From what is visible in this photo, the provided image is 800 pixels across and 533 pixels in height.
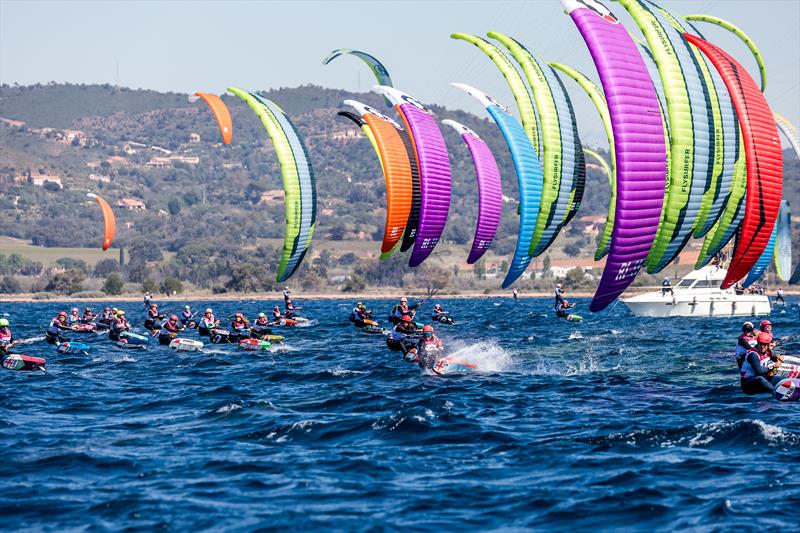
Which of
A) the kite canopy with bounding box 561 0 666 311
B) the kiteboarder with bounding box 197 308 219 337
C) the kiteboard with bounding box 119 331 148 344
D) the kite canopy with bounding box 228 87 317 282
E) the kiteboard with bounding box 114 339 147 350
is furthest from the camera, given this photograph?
the kiteboarder with bounding box 197 308 219 337

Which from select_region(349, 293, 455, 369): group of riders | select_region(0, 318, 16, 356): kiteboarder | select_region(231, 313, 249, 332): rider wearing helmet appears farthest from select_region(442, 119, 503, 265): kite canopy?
select_region(0, 318, 16, 356): kiteboarder

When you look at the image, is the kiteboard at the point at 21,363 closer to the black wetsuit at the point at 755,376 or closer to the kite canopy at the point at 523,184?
Answer: the kite canopy at the point at 523,184

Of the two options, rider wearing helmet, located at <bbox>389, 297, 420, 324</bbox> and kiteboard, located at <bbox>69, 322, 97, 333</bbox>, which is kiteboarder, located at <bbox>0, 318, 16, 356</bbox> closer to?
kiteboard, located at <bbox>69, 322, 97, 333</bbox>

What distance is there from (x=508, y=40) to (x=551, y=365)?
44.3 ft

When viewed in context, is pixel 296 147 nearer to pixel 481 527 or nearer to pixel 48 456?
pixel 48 456

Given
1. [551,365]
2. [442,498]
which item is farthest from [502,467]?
[551,365]

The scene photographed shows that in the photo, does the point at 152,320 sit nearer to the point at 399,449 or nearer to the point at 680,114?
the point at 680,114

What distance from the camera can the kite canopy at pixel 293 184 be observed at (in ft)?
150

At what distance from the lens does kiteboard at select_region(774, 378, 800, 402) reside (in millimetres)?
25328

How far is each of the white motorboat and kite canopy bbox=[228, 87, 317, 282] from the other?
89.3ft

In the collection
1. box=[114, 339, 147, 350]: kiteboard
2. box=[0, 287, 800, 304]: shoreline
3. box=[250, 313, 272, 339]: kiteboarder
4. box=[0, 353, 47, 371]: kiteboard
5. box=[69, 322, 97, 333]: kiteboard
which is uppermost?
box=[250, 313, 272, 339]: kiteboarder

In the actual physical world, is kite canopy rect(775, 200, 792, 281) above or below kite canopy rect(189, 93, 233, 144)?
below

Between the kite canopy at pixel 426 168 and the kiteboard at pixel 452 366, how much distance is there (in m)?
10.4

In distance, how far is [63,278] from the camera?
151m
